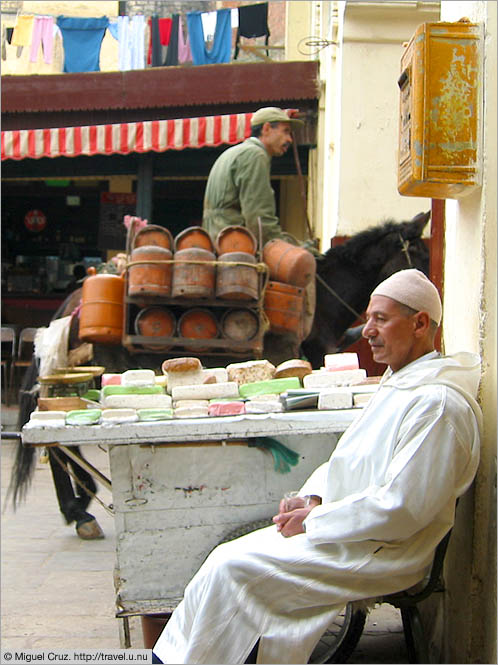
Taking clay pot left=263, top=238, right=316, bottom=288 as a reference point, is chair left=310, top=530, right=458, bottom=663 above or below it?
below

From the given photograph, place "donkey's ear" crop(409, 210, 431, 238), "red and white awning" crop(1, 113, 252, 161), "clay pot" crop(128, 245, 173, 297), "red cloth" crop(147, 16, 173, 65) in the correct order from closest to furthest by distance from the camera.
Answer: "clay pot" crop(128, 245, 173, 297) < "donkey's ear" crop(409, 210, 431, 238) < "red and white awning" crop(1, 113, 252, 161) < "red cloth" crop(147, 16, 173, 65)

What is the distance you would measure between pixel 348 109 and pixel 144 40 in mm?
5377

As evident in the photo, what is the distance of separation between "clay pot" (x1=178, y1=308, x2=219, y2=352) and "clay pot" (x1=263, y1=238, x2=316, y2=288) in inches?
22.3

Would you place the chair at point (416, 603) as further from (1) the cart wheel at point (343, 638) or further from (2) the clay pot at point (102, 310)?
(2) the clay pot at point (102, 310)

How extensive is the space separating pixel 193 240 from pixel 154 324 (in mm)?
585

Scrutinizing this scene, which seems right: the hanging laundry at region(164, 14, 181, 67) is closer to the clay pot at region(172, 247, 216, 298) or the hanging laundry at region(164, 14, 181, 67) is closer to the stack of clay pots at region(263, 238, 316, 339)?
the stack of clay pots at region(263, 238, 316, 339)

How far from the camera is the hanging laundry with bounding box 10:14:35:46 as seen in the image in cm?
1309

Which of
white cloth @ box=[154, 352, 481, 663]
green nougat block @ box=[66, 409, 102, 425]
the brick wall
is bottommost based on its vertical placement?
white cloth @ box=[154, 352, 481, 663]

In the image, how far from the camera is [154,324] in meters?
5.61

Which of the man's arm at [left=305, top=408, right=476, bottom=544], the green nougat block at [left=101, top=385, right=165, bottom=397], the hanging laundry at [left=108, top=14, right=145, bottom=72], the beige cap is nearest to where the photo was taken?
the man's arm at [left=305, top=408, right=476, bottom=544]

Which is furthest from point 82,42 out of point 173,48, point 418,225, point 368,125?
point 418,225

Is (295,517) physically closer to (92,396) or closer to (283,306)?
(92,396)

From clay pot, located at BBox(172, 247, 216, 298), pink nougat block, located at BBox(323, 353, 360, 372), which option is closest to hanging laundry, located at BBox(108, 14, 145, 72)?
clay pot, located at BBox(172, 247, 216, 298)

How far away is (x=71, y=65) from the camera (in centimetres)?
1291
